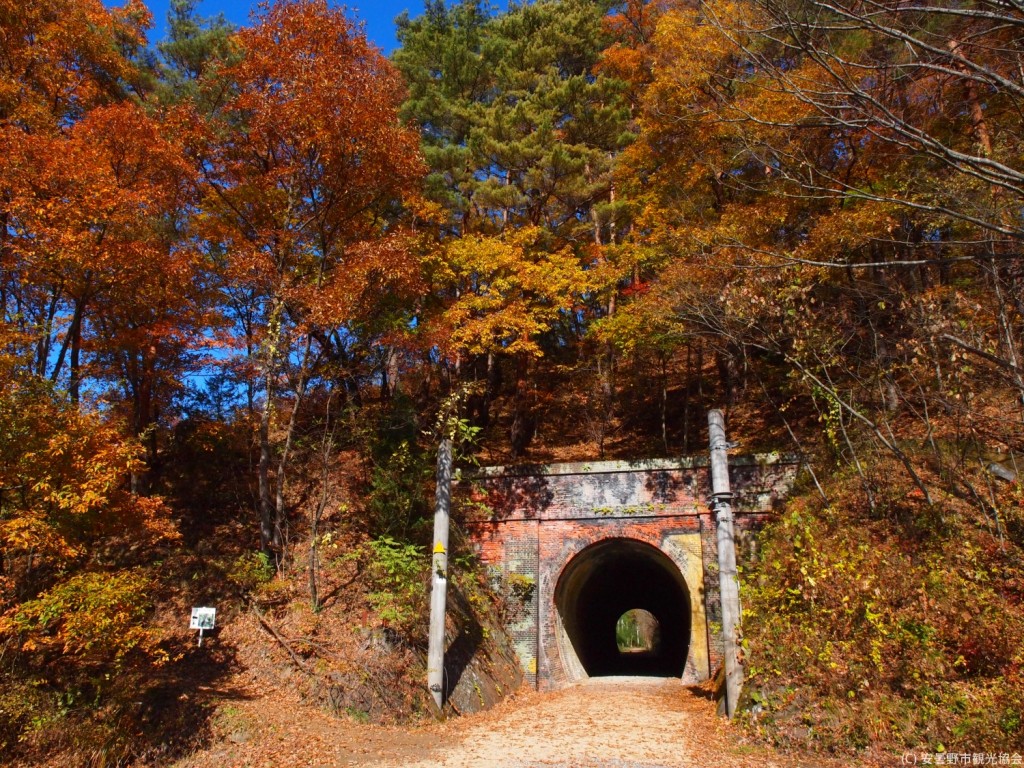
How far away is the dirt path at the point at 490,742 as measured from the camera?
25.0 ft

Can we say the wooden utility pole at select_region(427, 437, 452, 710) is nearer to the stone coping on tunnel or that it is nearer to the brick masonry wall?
the stone coping on tunnel

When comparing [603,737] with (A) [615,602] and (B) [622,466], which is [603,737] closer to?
(B) [622,466]

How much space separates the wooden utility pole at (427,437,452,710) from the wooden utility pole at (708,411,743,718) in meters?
4.40

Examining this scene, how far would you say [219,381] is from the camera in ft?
50.0

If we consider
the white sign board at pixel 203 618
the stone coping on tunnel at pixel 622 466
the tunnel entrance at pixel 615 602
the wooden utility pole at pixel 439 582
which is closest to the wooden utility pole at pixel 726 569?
the stone coping on tunnel at pixel 622 466

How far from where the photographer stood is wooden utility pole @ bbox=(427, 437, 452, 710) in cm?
1013

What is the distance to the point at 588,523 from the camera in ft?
45.8

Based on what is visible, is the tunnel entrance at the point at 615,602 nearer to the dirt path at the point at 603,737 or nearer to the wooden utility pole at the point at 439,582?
the dirt path at the point at 603,737

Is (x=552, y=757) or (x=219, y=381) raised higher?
(x=219, y=381)

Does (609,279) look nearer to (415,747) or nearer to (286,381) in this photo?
(286,381)

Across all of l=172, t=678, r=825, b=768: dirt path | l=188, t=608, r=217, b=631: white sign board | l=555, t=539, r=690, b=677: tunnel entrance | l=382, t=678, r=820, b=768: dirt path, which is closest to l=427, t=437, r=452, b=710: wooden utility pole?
l=172, t=678, r=825, b=768: dirt path

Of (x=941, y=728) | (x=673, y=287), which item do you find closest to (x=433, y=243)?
(x=673, y=287)

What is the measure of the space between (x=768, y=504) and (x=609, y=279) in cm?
606

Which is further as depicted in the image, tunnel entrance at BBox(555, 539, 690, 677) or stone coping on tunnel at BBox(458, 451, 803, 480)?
tunnel entrance at BBox(555, 539, 690, 677)
